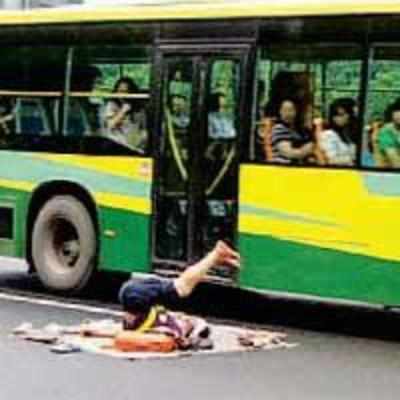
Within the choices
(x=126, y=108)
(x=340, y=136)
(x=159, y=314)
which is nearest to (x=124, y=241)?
(x=126, y=108)

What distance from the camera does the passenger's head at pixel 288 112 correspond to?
46.3 feet

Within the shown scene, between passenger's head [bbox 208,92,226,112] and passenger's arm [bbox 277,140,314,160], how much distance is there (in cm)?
82

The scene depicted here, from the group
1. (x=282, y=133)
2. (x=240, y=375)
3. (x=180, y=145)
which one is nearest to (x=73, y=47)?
(x=180, y=145)

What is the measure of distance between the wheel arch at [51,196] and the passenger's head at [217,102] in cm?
178

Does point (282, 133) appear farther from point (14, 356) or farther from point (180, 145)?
point (14, 356)

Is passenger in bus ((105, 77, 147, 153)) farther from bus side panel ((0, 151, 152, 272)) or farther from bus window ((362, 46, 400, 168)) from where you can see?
bus window ((362, 46, 400, 168))

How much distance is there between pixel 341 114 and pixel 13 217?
172 inches

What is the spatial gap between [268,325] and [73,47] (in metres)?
3.82

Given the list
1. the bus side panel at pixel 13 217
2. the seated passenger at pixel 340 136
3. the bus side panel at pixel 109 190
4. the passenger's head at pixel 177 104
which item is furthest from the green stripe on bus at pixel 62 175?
the seated passenger at pixel 340 136

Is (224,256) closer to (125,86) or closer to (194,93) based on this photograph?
(194,93)

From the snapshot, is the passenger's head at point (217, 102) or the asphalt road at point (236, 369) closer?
the asphalt road at point (236, 369)

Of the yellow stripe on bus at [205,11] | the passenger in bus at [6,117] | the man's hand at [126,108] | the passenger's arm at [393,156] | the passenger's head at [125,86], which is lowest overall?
the passenger's arm at [393,156]

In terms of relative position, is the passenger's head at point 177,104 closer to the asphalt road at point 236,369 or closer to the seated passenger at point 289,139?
the seated passenger at point 289,139

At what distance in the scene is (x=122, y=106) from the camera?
15.7 metres
